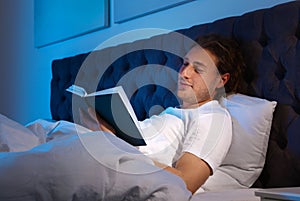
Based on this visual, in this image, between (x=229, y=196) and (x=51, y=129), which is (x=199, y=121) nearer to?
(x=229, y=196)

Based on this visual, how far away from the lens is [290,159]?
154 cm

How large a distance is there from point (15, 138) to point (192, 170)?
751mm

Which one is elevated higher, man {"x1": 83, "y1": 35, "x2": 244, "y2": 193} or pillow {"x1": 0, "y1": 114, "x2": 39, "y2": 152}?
man {"x1": 83, "y1": 35, "x2": 244, "y2": 193}

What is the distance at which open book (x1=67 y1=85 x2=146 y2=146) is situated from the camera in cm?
142

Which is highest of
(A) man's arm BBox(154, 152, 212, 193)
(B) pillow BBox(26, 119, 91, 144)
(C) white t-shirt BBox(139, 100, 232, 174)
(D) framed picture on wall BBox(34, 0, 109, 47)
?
(D) framed picture on wall BBox(34, 0, 109, 47)

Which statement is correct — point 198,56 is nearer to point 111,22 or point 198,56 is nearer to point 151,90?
point 151,90

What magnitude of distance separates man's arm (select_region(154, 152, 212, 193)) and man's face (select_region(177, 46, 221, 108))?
0.33m

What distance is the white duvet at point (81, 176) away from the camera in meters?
0.94

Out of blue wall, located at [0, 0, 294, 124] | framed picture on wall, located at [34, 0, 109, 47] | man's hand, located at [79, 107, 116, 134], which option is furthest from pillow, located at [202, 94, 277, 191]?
framed picture on wall, located at [34, 0, 109, 47]

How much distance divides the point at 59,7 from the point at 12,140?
6.58 feet

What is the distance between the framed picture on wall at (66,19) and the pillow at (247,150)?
1.62 m

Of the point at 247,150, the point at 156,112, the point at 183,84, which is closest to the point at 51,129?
the point at 156,112

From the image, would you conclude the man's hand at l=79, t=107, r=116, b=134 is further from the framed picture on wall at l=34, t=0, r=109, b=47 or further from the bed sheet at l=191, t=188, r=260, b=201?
the framed picture on wall at l=34, t=0, r=109, b=47

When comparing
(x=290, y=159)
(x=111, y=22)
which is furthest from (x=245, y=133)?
(x=111, y=22)
